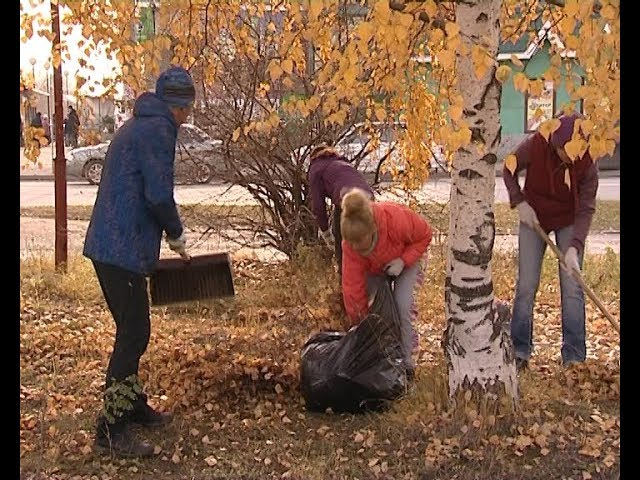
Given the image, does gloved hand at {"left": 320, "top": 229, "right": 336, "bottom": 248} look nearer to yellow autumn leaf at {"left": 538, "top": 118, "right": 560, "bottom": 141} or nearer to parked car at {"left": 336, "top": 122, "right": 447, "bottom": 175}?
parked car at {"left": 336, "top": 122, "right": 447, "bottom": 175}

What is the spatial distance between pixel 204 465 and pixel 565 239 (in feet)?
8.08

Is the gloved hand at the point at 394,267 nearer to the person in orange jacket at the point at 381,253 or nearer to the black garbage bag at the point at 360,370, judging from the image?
the person in orange jacket at the point at 381,253

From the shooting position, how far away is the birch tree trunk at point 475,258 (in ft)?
12.4

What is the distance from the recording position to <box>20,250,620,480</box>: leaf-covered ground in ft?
11.8

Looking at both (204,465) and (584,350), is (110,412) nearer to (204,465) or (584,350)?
(204,465)

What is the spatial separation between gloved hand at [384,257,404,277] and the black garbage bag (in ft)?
0.64

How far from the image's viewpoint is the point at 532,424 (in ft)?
12.6

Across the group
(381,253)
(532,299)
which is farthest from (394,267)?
(532,299)

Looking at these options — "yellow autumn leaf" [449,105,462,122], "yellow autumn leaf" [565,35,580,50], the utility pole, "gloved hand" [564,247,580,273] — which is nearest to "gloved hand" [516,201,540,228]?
"gloved hand" [564,247,580,273]

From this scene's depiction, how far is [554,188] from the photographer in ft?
15.3

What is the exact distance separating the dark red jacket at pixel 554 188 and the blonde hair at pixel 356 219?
1005 mm

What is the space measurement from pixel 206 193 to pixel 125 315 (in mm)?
4691

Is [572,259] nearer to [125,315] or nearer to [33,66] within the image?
[125,315]
